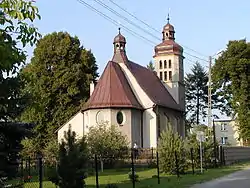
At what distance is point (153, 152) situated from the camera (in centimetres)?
4425

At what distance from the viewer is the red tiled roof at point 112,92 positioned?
5256 cm

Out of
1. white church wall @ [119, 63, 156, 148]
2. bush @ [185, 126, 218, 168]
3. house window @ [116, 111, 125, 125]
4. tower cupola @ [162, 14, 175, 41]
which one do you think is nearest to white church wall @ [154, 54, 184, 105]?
tower cupola @ [162, 14, 175, 41]

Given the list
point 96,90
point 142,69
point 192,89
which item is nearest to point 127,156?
point 96,90

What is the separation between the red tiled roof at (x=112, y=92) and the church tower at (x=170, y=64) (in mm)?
11704

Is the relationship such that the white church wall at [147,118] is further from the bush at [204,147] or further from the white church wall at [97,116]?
the bush at [204,147]

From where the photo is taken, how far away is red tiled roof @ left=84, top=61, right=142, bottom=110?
52.6 meters

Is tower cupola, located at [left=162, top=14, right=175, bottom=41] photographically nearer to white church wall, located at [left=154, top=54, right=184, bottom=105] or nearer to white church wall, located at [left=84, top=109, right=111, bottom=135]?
white church wall, located at [left=154, top=54, right=184, bottom=105]

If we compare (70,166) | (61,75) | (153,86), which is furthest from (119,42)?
(70,166)

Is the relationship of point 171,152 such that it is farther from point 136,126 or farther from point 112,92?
point 136,126

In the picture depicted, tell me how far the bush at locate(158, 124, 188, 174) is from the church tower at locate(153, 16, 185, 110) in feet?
120

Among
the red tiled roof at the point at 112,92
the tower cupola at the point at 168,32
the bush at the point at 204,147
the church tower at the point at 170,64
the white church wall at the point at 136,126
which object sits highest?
the tower cupola at the point at 168,32

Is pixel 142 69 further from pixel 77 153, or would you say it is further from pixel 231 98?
pixel 77 153

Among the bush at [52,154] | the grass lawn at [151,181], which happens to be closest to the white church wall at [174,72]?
the bush at [52,154]

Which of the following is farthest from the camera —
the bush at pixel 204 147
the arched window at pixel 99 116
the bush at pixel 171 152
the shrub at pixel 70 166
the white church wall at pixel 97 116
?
the arched window at pixel 99 116
